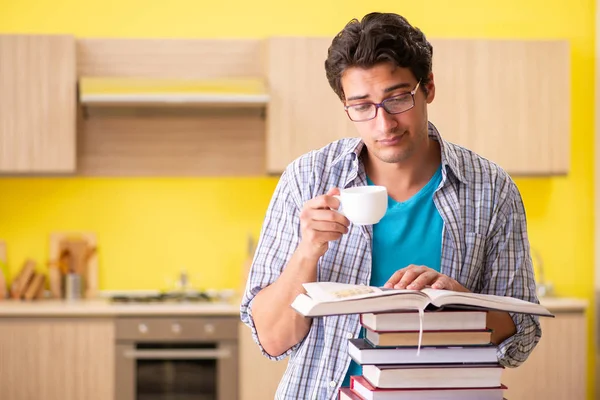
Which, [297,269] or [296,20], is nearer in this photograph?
[297,269]

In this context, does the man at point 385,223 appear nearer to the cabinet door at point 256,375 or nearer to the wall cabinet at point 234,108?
the cabinet door at point 256,375

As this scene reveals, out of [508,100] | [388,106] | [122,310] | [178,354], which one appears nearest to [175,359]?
[178,354]

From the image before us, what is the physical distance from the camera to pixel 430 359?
1.35 meters

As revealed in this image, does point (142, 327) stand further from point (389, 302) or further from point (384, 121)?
point (389, 302)

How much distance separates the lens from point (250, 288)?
5.76 ft

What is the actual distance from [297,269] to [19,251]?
3299mm

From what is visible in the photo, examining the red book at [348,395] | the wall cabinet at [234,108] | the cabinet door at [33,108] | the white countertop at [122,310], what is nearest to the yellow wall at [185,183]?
the wall cabinet at [234,108]

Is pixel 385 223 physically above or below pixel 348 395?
above

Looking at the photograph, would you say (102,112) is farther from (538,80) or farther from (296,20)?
(538,80)

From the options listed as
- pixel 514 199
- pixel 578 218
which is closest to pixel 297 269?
pixel 514 199

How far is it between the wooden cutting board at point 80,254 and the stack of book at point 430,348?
3.35m

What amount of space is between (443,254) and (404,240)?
0.08 meters

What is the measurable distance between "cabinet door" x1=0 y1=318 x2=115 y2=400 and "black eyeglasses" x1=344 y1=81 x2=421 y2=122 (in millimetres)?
2627

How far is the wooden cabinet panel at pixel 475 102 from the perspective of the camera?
4227 millimetres
